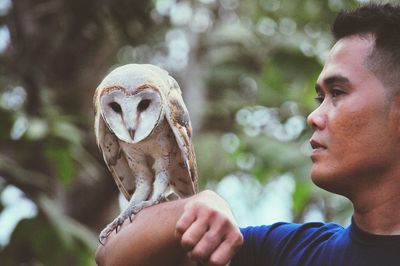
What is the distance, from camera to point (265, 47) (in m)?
5.81

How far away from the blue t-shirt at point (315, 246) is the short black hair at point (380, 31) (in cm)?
32

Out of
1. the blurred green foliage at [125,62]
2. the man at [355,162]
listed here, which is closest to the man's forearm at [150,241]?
the man at [355,162]

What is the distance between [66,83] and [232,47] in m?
1.61

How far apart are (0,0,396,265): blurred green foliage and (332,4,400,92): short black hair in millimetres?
2219

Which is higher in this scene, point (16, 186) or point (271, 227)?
point (271, 227)

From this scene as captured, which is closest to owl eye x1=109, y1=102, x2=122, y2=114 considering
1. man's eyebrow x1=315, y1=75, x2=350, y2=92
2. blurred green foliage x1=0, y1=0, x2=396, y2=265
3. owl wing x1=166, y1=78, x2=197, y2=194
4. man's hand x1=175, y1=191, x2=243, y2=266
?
owl wing x1=166, y1=78, x2=197, y2=194

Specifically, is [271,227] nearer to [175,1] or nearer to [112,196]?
[112,196]

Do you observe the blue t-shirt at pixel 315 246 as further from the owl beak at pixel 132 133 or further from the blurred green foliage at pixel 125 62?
the blurred green foliage at pixel 125 62

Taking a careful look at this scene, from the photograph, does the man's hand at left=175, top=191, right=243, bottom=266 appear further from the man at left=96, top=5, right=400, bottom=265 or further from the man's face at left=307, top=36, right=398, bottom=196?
the man's face at left=307, top=36, right=398, bottom=196

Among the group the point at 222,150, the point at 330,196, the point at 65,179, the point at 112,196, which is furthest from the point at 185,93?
the point at 65,179

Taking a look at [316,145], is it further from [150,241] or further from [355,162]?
[150,241]

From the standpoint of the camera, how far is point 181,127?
147 cm

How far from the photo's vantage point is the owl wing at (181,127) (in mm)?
1456

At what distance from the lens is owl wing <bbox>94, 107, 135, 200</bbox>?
57.6 inches
